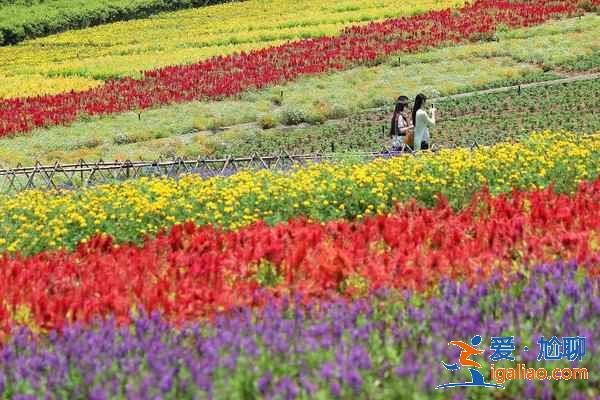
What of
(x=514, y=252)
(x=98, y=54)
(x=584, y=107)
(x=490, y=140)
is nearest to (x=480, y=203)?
(x=514, y=252)

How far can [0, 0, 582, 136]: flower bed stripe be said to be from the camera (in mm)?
29267

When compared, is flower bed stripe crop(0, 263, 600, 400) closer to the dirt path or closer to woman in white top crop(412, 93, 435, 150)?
woman in white top crop(412, 93, 435, 150)

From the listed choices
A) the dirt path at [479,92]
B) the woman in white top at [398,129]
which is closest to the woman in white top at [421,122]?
the woman in white top at [398,129]

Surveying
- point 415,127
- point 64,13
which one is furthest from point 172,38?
point 415,127

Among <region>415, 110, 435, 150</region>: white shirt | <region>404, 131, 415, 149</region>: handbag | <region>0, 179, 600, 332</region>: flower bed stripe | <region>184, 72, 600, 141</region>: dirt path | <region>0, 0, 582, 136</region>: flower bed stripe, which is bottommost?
<region>184, 72, 600, 141</region>: dirt path

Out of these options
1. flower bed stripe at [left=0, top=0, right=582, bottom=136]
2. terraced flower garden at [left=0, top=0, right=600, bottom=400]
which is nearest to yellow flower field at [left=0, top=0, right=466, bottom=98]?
flower bed stripe at [left=0, top=0, right=582, bottom=136]

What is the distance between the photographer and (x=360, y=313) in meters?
4.63

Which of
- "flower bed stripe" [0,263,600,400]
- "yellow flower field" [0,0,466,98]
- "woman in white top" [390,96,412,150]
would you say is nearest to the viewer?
"flower bed stripe" [0,263,600,400]

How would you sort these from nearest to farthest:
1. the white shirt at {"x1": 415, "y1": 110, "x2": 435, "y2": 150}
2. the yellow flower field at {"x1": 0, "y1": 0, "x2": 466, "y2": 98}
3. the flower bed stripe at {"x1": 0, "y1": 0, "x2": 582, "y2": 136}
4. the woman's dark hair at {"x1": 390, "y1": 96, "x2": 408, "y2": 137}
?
the white shirt at {"x1": 415, "y1": 110, "x2": 435, "y2": 150} → the woman's dark hair at {"x1": 390, "y1": 96, "x2": 408, "y2": 137} → the flower bed stripe at {"x1": 0, "y1": 0, "x2": 582, "y2": 136} → the yellow flower field at {"x1": 0, "y1": 0, "x2": 466, "y2": 98}

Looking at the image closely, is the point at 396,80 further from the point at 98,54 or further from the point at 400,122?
the point at 98,54

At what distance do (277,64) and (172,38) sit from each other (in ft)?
62.4

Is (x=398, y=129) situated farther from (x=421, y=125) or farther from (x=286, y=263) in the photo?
(x=286, y=263)

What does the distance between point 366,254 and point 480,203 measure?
8.56 feet

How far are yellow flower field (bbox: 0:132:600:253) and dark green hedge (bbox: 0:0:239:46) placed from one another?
183 feet
